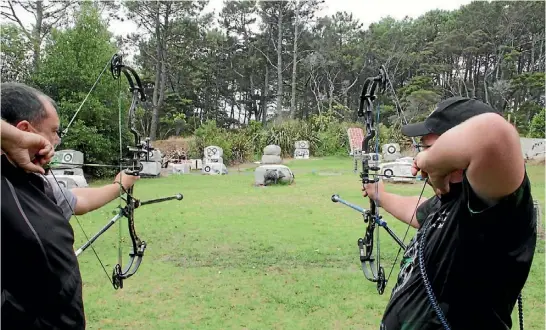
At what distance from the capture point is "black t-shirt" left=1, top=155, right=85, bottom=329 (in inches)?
45.6

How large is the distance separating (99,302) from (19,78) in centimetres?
1195

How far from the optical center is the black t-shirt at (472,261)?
98 centimetres

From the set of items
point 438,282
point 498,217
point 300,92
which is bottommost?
point 438,282

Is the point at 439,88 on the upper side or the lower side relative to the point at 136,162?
upper

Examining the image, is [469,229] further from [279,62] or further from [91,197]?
[279,62]

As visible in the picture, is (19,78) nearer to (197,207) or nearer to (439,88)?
(197,207)

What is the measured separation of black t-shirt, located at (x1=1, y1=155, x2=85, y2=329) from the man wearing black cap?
0.94 m

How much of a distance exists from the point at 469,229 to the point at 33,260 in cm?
110

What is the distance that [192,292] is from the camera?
3.65 m

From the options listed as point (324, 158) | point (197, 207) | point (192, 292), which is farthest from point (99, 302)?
point (324, 158)

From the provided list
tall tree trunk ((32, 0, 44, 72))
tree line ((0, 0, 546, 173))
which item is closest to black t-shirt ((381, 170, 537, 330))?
tree line ((0, 0, 546, 173))

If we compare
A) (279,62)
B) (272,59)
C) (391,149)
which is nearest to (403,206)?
(391,149)

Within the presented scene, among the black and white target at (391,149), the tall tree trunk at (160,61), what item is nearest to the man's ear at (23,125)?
the black and white target at (391,149)

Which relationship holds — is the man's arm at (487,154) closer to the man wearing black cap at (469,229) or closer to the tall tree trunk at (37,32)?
the man wearing black cap at (469,229)
